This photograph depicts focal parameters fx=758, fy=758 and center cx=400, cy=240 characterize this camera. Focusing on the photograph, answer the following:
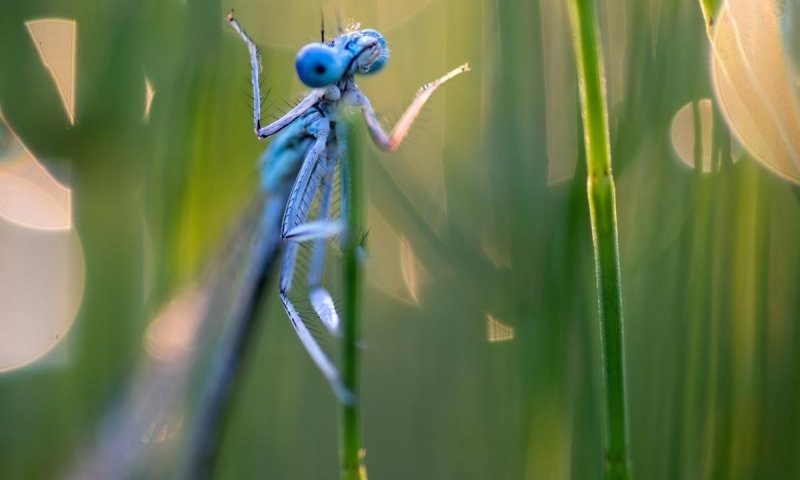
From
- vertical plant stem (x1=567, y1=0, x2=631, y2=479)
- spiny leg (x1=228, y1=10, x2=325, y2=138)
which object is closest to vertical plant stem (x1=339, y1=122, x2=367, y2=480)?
vertical plant stem (x1=567, y1=0, x2=631, y2=479)

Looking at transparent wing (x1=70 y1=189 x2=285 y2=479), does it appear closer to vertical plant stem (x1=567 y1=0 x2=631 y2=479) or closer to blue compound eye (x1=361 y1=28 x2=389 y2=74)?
blue compound eye (x1=361 y1=28 x2=389 y2=74)

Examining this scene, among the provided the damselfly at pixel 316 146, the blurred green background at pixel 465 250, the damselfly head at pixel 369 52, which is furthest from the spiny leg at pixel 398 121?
the blurred green background at pixel 465 250

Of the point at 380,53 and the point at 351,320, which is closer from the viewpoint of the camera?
the point at 351,320

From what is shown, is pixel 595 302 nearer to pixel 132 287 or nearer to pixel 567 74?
pixel 567 74

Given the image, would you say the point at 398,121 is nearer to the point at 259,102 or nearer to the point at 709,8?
the point at 259,102

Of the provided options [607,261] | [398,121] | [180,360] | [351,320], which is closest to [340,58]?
[398,121]

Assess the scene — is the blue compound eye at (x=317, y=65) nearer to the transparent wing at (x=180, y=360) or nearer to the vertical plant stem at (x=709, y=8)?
the transparent wing at (x=180, y=360)
